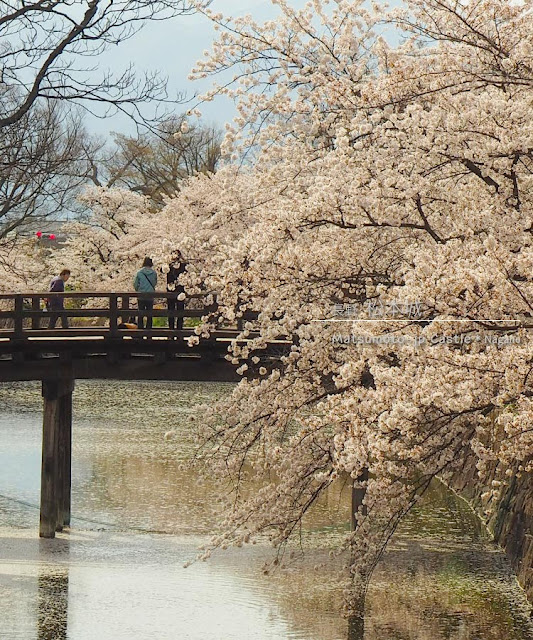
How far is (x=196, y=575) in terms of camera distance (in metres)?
13.3

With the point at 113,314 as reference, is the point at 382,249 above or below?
above

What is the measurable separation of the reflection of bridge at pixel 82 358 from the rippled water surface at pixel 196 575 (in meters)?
0.82

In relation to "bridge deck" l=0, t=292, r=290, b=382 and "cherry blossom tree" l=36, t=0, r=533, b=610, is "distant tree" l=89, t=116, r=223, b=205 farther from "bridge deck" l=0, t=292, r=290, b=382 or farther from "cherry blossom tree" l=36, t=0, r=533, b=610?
"cherry blossom tree" l=36, t=0, r=533, b=610

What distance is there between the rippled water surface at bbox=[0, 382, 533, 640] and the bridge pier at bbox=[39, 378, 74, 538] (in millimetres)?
314

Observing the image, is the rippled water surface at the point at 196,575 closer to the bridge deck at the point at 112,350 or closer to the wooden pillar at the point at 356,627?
the wooden pillar at the point at 356,627

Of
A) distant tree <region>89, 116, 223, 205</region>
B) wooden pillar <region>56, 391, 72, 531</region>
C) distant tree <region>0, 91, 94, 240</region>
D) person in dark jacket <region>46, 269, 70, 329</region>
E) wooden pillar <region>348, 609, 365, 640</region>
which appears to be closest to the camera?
wooden pillar <region>348, 609, 365, 640</region>

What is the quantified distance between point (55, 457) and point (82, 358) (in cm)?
155

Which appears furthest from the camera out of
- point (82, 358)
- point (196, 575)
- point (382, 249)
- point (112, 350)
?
point (82, 358)

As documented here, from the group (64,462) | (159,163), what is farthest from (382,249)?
(159,163)

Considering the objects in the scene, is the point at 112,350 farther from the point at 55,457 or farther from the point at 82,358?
the point at 55,457

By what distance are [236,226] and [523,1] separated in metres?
19.0

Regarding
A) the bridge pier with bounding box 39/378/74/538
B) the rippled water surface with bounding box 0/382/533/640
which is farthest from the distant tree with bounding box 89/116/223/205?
the bridge pier with bounding box 39/378/74/538

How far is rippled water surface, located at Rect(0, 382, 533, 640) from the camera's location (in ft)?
36.9

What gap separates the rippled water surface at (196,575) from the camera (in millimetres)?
11234
